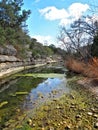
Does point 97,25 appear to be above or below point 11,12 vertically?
below

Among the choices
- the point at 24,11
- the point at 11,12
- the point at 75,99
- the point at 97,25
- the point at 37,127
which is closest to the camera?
the point at 37,127

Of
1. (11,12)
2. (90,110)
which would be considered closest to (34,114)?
(90,110)

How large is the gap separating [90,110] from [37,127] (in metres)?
2.84

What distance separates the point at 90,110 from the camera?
33.4 ft

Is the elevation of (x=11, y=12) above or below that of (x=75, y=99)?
above

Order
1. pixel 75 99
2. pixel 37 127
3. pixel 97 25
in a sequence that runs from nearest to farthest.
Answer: pixel 37 127, pixel 75 99, pixel 97 25

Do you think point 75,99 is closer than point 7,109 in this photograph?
No

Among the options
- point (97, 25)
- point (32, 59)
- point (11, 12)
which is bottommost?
point (32, 59)

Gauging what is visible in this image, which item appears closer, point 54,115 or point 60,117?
point 60,117

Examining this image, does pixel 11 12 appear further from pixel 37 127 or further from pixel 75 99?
pixel 37 127

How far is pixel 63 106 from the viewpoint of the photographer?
11.1 meters

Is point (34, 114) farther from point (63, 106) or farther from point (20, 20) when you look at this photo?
point (20, 20)

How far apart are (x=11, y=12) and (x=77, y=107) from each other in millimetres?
33556

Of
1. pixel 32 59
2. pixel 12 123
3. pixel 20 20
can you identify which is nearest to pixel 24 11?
pixel 20 20
